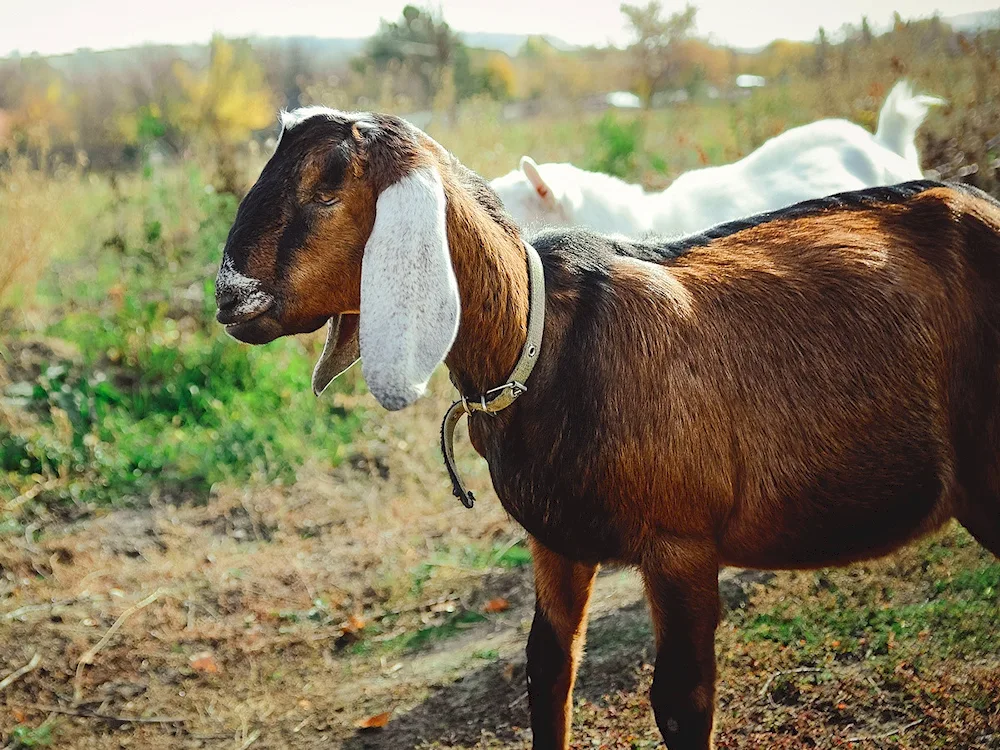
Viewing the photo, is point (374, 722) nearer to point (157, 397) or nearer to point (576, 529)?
point (576, 529)

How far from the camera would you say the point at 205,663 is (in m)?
3.70

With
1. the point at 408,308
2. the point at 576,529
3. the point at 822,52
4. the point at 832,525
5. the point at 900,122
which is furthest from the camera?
the point at 822,52

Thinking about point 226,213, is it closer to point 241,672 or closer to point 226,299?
point 241,672

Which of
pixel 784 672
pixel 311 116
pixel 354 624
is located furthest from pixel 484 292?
pixel 354 624

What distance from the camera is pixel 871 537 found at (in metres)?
2.31

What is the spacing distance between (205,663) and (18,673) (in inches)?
28.0

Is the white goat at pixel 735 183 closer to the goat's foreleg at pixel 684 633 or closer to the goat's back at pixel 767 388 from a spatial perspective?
the goat's back at pixel 767 388

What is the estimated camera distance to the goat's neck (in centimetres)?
201

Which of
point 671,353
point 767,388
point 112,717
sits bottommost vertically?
point 112,717

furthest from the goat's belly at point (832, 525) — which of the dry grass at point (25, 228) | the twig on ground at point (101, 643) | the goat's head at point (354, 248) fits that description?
the dry grass at point (25, 228)

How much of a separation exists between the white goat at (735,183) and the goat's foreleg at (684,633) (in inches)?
107

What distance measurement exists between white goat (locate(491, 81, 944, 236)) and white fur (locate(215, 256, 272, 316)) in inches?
107

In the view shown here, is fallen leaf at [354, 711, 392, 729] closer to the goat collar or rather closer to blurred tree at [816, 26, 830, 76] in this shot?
the goat collar

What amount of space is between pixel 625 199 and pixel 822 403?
2875 millimetres
